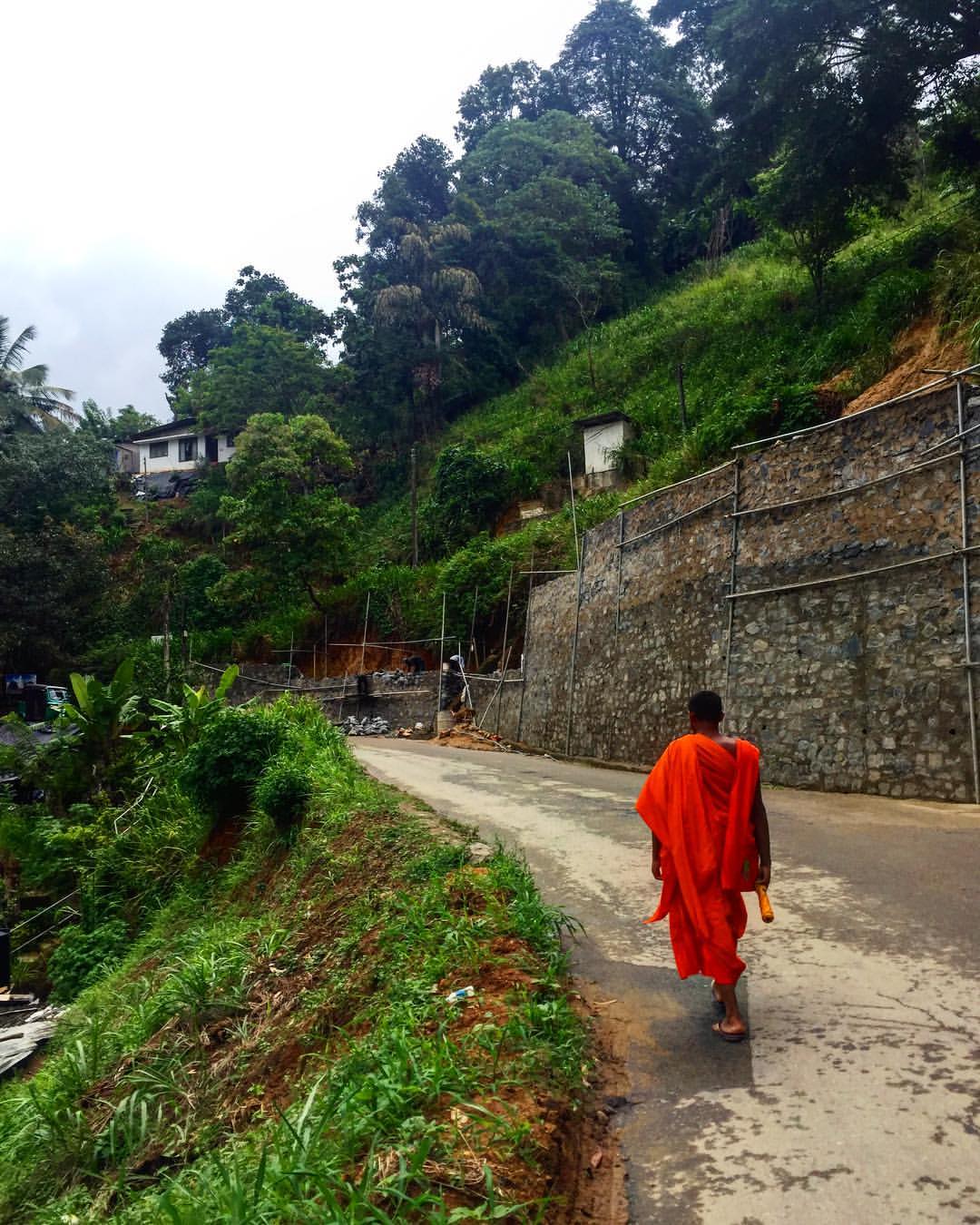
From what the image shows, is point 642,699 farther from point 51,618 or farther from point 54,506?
point 54,506

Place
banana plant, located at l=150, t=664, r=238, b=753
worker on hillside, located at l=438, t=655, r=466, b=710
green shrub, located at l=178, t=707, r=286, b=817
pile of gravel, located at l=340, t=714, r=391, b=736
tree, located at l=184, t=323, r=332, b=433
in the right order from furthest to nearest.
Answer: tree, located at l=184, t=323, r=332, b=433, pile of gravel, located at l=340, t=714, r=391, b=736, worker on hillside, located at l=438, t=655, r=466, b=710, banana plant, located at l=150, t=664, r=238, b=753, green shrub, located at l=178, t=707, r=286, b=817

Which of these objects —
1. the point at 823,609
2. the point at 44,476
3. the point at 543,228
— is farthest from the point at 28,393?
the point at 823,609

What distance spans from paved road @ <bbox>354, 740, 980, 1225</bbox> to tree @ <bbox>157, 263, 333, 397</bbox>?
44.1 m

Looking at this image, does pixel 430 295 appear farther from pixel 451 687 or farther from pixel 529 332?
pixel 451 687

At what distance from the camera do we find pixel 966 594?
9.55 metres

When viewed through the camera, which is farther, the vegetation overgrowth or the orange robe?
the vegetation overgrowth

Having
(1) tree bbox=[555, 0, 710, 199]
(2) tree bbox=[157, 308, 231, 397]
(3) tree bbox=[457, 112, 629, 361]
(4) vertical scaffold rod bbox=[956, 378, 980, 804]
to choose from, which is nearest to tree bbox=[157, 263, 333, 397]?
(2) tree bbox=[157, 308, 231, 397]

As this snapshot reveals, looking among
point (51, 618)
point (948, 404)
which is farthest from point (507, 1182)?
point (51, 618)

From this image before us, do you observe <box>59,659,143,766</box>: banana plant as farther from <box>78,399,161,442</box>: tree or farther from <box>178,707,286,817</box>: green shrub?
<box>78,399,161,442</box>: tree

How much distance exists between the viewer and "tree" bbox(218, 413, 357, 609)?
3356cm

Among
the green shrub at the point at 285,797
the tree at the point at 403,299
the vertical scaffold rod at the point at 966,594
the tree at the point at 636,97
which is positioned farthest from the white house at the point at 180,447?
the vertical scaffold rod at the point at 966,594

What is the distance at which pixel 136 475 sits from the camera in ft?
171

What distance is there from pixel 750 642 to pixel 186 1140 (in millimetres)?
9743

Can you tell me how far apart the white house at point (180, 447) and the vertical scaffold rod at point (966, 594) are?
4292 centimetres
